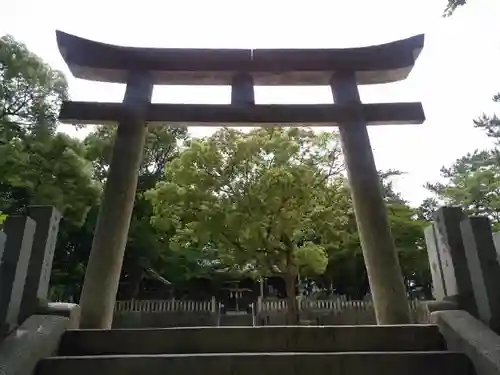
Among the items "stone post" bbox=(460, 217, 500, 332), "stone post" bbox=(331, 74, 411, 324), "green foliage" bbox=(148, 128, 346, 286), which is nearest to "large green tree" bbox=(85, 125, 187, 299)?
"green foliage" bbox=(148, 128, 346, 286)

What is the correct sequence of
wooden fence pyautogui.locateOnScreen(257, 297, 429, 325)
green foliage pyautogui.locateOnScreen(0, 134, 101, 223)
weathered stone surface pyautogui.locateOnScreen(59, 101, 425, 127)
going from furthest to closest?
1. wooden fence pyautogui.locateOnScreen(257, 297, 429, 325)
2. green foliage pyautogui.locateOnScreen(0, 134, 101, 223)
3. weathered stone surface pyautogui.locateOnScreen(59, 101, 425, 127)

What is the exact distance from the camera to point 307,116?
5.77 meters

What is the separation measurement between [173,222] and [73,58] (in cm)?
801

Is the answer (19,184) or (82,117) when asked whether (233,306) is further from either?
(82,117)

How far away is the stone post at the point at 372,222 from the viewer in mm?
4355

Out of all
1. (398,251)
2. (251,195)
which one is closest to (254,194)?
(251,195)

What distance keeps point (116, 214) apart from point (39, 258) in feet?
4.86

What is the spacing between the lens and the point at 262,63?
6086 millimetres

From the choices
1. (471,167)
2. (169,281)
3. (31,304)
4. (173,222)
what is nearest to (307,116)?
(31,304)

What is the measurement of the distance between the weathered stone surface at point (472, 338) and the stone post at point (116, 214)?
10.6 ft

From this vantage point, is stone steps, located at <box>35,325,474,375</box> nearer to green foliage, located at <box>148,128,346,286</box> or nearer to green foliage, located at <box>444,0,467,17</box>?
green foliage, located at <box>444,0,467,17</box>

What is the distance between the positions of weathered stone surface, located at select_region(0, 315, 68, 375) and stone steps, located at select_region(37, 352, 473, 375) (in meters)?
0.13

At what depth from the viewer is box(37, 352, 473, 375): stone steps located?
2.56 m

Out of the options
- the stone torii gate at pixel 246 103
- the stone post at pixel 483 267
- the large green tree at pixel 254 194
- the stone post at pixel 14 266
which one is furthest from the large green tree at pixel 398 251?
the stone post at pixel 14 266
